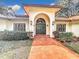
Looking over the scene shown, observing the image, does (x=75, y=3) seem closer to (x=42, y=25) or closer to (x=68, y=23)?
(x=68, y=23)

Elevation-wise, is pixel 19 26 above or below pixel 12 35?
above

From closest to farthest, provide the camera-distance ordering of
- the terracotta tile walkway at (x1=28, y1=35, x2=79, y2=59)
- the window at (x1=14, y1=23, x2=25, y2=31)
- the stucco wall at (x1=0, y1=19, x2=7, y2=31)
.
Answer: the terracotta tile walkway at (x1=28, y1=35, x2=79, y2=59) → the stucco wall at (x1=0, y1=19, x2=7, y2=31) → the window at (x1=14, y1=23, x2=25, y2=31)

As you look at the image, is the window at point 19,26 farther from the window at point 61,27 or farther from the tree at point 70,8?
the tree at point 70,8

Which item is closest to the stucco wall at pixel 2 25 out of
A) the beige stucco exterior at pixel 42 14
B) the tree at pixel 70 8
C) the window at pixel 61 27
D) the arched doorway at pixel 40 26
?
the beige stucco exterior at pixel 42 14

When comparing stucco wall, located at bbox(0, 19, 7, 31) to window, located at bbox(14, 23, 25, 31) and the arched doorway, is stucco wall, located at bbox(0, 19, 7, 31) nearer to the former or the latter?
window, located at bbox(14, 23, 25, 31)

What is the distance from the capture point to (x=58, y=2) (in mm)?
43188

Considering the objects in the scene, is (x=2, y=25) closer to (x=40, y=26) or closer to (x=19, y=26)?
(x=19, y=26)

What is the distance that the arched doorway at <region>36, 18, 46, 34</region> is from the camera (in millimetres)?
22631

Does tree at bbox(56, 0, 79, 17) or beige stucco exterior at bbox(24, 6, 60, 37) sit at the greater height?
tree at bbox(56, 0, 79, 17)

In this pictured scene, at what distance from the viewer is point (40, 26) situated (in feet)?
75.1

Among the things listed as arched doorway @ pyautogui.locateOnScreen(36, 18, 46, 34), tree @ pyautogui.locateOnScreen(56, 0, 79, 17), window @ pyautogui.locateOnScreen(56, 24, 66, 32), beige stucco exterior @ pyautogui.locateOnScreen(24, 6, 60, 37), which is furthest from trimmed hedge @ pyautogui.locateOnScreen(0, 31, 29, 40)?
tree @ pyautogui.locateOnScreen(56, 0, 79, 17)

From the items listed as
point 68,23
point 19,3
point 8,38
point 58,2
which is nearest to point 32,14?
point 8,38

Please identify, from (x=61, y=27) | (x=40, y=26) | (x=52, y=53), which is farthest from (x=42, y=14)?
(x=52, y=53)

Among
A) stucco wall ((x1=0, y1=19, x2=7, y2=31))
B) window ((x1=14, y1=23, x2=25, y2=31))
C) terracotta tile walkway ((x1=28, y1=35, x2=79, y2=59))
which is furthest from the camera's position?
window ((x1=14, y1=23, x2=25, y2=31))
